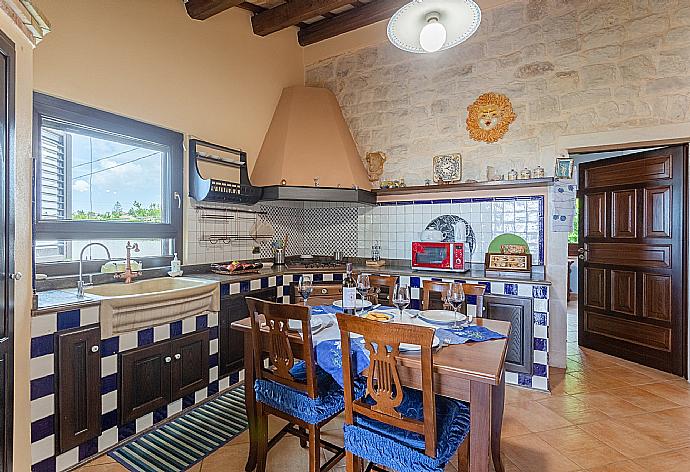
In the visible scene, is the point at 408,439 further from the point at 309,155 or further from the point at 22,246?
the point at 309,155

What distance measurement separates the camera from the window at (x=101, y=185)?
2451 mm

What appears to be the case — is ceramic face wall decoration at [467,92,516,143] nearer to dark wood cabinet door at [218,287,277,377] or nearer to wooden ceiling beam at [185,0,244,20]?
wooden ceiling beam at [185,0,244,20]

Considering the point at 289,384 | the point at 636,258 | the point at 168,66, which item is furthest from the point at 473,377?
the point at 636,258


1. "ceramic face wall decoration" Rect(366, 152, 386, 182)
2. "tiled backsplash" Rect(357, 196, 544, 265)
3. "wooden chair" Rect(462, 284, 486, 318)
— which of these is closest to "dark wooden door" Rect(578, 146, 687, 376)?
"tiled backsplash" Rect(357, 196, 544, 265)

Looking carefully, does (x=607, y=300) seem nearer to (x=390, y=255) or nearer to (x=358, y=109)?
Answer: (x=390, y=255)

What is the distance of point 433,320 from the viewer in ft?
6.77

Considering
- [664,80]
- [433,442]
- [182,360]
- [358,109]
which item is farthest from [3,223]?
[664,80]

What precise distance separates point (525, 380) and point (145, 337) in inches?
111

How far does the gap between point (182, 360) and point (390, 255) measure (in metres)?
2.43

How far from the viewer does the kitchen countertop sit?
2092mm

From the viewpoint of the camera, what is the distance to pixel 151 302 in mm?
2334

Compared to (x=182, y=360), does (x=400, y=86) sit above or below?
above

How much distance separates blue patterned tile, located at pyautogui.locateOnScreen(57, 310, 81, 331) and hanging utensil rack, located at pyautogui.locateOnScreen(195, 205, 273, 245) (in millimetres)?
1521

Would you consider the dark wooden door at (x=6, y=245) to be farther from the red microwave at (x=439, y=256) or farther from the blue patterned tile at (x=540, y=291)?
the blue patterned tile at (x=540, y=291)
